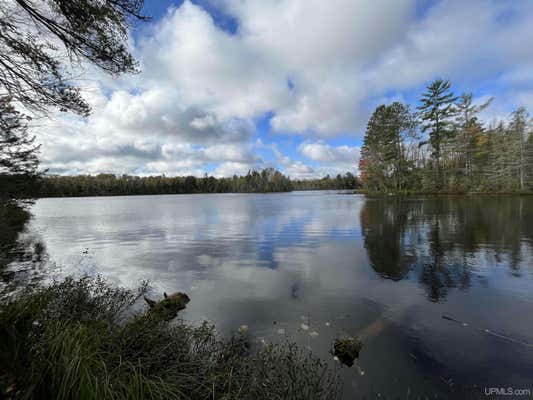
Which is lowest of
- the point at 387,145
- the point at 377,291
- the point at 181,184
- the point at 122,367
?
the point at 377,291

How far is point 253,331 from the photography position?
4.72m

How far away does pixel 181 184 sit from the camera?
384 ft

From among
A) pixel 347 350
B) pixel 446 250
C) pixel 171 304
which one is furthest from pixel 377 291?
pixel 446 250

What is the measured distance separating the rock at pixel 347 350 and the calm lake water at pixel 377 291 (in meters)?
0.15

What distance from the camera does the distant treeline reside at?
93.9 metres

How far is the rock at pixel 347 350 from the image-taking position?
3.86 metres

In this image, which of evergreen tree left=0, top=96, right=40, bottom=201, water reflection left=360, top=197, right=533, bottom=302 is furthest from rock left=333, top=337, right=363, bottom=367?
evergreen tree left=0, top=96, right=40, bottom=201

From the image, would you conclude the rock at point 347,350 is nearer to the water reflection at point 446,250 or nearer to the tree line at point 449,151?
the water reflection at point 446,250

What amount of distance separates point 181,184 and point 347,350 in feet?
399

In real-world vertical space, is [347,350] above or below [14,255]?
below

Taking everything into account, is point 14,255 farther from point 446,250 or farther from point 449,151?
point 449,151

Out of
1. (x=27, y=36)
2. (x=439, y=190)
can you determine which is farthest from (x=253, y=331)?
(x=439, y=190)

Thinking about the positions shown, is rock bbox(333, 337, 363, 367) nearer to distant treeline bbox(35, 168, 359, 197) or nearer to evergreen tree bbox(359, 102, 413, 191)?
evergreen tree bbox(359, 102, 413, 191)

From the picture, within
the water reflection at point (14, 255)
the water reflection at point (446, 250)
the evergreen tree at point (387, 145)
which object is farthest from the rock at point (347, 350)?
the evergreen tree at point (387, 145)
